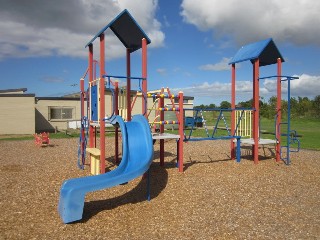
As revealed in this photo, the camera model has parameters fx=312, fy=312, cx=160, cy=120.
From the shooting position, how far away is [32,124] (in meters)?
23.8

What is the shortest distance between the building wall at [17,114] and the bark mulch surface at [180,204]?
1497 centimetres

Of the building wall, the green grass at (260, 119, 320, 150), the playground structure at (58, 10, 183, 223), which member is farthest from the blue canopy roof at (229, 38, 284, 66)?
the building wall

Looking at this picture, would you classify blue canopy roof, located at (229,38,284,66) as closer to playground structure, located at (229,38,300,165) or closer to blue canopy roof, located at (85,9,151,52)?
playground structure, located at (229,38,300,165)

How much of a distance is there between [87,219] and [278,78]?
7.92 metres

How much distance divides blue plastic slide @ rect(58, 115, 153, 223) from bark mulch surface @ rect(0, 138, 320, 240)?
28 centimetres

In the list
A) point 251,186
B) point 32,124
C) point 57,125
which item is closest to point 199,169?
point 251,186

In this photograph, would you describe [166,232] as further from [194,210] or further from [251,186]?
[251,186]

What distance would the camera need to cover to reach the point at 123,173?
5.89 m

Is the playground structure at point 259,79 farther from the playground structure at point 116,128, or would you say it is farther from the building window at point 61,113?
the building window at point 61,113

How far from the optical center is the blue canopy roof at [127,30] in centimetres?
810

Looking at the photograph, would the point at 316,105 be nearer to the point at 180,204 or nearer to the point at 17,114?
the point at 17,114

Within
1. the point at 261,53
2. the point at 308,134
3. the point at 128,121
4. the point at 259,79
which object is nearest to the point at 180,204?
the point at 128,121

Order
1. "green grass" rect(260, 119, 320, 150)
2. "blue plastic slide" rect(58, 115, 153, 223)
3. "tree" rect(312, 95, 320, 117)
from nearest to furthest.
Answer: "blue plastic slide" rect(58, 115, 153, 223)
"green grass" rect(260, 119, 320, 150)
"tree" rect(312, 95, 320, 117)

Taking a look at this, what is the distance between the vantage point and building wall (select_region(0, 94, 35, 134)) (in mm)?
23250
